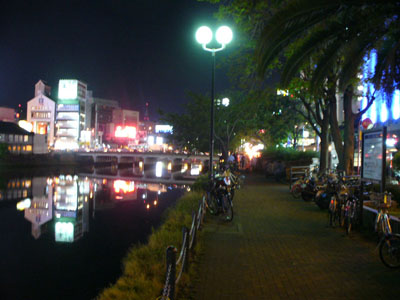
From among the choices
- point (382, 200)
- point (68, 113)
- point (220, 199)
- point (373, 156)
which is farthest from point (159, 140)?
point (382, 200)

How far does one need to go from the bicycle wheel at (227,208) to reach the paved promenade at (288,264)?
1.00 feet

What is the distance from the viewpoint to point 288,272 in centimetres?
644

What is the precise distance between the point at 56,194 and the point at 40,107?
80870mm

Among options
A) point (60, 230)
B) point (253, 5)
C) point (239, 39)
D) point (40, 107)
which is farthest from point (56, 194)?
point (40, 107)

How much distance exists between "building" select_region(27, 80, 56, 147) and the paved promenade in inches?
4005

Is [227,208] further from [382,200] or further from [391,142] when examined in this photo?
[391,142]

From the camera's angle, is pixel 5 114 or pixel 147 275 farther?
pixel 5 114

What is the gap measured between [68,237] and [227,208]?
8800mm

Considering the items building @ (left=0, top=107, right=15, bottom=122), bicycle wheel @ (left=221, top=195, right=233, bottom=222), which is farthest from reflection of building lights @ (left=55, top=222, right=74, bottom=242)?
building @ (left=0, top=107, right=15, bottom=122)

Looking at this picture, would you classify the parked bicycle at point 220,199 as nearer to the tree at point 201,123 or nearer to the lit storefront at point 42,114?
the tree at point 201,123

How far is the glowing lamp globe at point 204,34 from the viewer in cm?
1357

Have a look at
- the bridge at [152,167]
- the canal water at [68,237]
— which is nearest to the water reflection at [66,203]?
the canal water at [68,237]

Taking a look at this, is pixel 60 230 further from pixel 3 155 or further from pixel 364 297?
pixel 3 155

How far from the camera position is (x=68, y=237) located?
16.6 m
